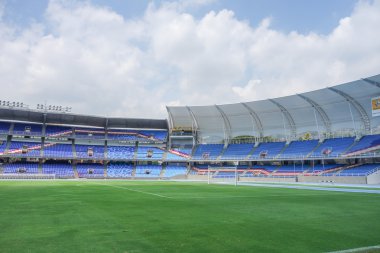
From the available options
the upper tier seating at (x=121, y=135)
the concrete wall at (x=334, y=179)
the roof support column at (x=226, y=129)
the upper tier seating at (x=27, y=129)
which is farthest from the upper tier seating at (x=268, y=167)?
the upper tier seating at (x=27, y=129)

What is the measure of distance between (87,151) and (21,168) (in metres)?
13.7

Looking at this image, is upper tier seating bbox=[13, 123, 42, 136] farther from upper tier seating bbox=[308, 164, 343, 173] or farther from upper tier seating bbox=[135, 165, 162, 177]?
upper tier seating bbox=[308, 164, 343, 173]

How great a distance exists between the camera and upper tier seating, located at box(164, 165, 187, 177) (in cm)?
6862

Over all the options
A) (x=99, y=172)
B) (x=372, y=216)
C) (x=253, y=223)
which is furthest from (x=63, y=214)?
(x=99, y=172)

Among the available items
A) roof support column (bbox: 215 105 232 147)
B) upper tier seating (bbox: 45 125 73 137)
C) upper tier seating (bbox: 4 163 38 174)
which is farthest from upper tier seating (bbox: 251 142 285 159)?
upper tier seating (bbox: 4 163 38 174)

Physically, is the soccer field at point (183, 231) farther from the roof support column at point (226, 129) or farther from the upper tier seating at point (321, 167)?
the roof support column at point (226, 129)

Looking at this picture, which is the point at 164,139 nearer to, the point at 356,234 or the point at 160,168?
the point at 160,168

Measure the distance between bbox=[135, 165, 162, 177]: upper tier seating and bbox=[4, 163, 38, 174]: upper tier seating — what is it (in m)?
20.5

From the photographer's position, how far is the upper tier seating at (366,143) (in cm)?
4905

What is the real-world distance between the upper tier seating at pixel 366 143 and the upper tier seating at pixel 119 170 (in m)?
43.7

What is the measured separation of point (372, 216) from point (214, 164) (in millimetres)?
59522

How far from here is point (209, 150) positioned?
7212cm

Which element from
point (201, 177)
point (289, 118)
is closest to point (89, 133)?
point (201, 177)

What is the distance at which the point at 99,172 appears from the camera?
219 feet
